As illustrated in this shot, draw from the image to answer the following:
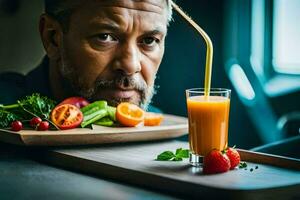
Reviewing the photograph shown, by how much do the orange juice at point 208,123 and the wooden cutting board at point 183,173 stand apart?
70 mm

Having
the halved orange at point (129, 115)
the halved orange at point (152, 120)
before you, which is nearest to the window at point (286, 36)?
the halved orange at point (152, 120)

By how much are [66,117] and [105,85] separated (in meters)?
0.48

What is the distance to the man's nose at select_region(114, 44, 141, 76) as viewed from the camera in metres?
2.56

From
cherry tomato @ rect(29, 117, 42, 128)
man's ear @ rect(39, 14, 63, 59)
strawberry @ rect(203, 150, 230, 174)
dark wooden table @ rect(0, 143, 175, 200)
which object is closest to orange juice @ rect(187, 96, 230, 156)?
strawberry @ rect(203, 150, 230, 174)

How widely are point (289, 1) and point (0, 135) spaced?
188 cm

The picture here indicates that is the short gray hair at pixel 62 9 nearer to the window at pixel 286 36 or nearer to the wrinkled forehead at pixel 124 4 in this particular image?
the wrinkled forehead at pixel 124 4

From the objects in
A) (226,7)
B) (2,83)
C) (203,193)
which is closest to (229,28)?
(226,7)

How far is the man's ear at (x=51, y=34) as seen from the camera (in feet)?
9.22

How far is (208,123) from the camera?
1846 mm

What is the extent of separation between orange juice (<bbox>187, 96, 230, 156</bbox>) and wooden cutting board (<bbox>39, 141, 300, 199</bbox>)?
0.07 metres

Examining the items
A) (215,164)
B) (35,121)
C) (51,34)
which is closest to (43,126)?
(35,121)

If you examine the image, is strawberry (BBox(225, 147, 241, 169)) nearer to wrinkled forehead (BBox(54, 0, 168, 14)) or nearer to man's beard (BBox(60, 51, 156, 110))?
man's beard (BBox(60, 51, 156, 110))

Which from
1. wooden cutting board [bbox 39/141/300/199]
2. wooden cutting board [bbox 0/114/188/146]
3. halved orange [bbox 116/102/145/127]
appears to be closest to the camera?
wooden cutting board [bbox 39/141/300/199]

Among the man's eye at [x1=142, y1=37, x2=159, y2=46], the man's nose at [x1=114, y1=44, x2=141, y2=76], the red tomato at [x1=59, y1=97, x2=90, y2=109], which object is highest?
the man's eye at [x1=142, y1=37, x2=159, y2=46]
